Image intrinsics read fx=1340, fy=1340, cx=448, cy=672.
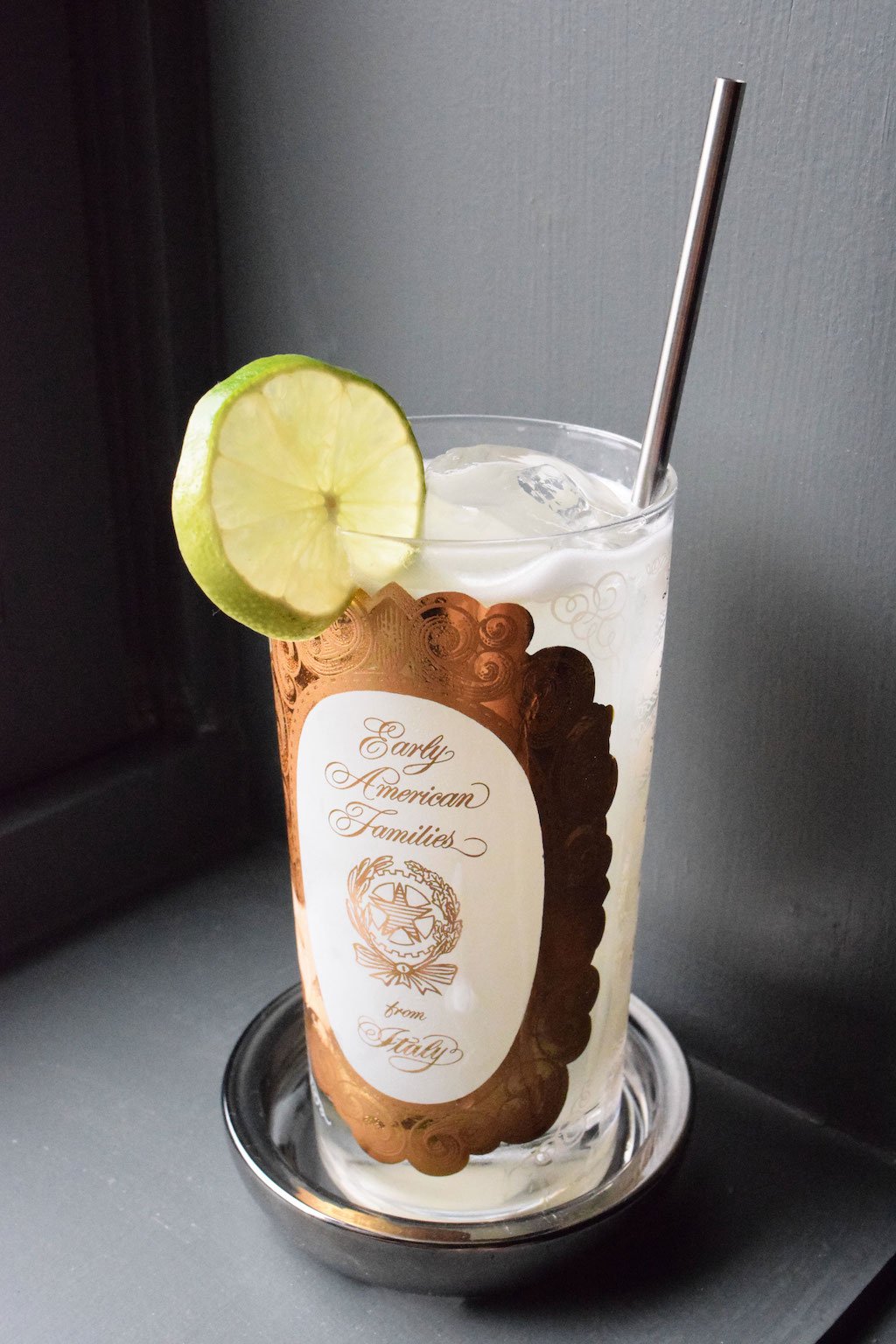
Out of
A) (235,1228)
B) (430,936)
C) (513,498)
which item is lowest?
(235,1228)

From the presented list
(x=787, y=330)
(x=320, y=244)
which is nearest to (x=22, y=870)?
(x=320, y=244)

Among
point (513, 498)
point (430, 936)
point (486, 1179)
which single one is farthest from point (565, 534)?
point (486, 1179)

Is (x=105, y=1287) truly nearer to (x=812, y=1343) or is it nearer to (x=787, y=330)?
(x=812, y=1343)

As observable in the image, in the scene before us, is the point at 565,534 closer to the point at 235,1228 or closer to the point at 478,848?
the point at 478,848

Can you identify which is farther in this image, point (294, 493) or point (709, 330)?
point (709, 330)

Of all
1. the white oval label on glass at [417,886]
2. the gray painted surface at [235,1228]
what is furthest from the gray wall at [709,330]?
the white oval label on glass at [417,886]

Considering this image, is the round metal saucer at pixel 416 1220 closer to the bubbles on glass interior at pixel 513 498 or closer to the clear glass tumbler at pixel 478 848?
the clear glass tumbler at pixel 478 848

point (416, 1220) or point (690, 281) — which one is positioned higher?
point (690, 281)
